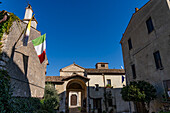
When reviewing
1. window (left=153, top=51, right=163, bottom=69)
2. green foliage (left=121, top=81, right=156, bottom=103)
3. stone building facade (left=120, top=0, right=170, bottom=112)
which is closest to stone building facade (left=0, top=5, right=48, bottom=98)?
green foliage (left=121, top=81, right=156, bottom=103)

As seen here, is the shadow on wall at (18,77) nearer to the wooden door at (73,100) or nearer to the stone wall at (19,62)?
the stone wall at (19,62)

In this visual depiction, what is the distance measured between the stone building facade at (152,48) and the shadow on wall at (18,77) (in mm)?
11150

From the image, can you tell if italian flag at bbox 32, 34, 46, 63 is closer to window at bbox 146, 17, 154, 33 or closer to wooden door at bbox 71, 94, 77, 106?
window at bbox 146, 17, 154, 33

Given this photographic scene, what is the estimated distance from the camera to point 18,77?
313 inches

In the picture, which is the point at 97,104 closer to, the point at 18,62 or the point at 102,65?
the point at 102,65

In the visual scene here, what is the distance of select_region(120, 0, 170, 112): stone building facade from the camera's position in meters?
9.12

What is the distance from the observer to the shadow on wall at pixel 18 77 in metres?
7.05

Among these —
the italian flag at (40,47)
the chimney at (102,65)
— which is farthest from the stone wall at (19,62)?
the chimney at (102,65)

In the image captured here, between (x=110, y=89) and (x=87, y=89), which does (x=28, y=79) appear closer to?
(x=87, y=89)

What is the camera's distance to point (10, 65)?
719 centimetres

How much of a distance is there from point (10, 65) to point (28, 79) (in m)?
2.67

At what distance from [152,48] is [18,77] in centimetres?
1226

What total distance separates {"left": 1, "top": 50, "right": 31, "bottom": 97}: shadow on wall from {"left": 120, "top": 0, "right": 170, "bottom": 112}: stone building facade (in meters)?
11.2

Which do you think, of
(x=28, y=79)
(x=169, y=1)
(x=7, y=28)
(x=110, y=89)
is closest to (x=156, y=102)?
(x=169, y=1)
